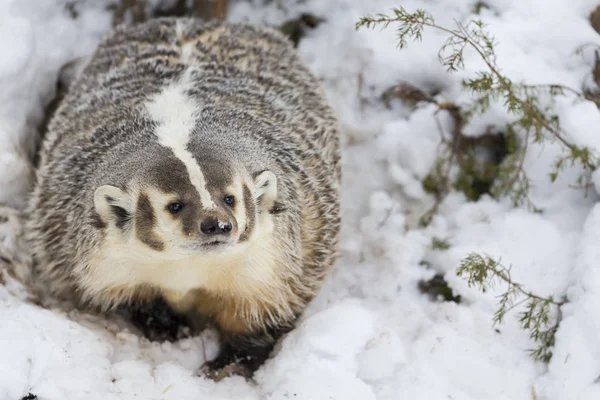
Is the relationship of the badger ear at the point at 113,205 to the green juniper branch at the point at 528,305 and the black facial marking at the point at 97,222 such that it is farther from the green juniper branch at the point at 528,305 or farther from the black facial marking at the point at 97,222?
the green juniper branch at the point at 528,305

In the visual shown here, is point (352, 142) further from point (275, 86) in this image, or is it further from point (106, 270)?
point (106, 270)

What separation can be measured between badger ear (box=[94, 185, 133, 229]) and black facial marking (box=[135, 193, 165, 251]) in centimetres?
5

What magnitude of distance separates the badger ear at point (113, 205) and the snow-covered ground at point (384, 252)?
430 millimetres

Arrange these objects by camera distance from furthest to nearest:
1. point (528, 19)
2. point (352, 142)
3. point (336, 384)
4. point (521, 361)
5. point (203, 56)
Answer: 1. point (352, 142)
2. point (528, 19)
3. point (203, 56)
4. point (521, 361)
5. point (336, 384)

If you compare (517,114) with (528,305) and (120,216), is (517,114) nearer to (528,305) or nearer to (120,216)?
(528,305)

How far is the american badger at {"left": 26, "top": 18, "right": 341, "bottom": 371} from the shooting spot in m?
2.30

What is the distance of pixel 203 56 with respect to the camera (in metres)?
3.23

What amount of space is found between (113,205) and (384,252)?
4.26 feet

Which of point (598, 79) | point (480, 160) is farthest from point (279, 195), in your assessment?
point (598, 79)

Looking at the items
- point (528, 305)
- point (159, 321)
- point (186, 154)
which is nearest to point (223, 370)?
point (159, 321)

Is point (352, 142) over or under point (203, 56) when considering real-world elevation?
under

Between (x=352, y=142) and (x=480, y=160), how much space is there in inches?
24.1

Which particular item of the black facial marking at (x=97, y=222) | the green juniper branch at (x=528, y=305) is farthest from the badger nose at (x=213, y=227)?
the green juniper branch at (x=528, y=305)

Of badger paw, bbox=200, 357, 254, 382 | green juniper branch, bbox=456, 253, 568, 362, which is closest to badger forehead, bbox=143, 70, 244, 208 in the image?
badger paw, bbox=200, 357, 254, 382
